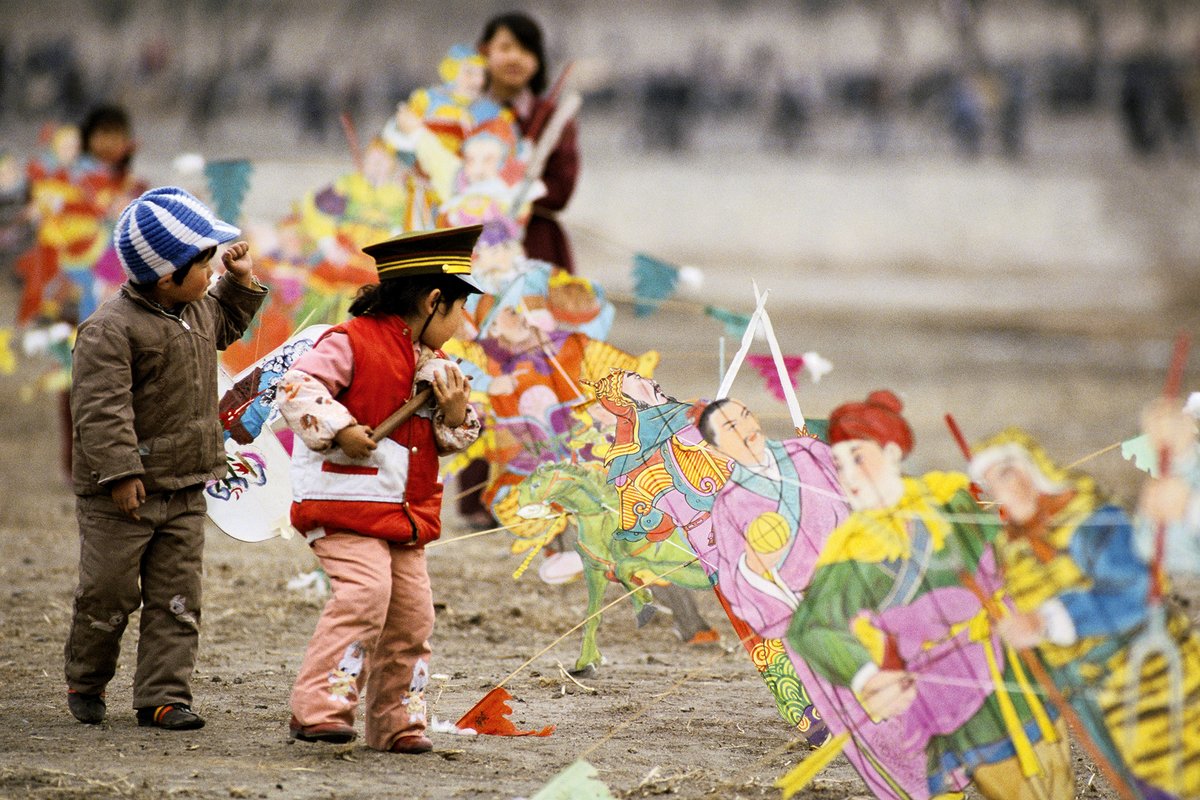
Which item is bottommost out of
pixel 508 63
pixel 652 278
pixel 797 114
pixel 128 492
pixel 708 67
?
pixel 128 492

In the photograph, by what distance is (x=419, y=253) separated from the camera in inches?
141

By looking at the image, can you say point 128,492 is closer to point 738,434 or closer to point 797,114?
point 738,434

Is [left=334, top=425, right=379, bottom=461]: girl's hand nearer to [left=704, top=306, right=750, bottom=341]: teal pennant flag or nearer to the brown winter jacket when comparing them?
the brown winter jacket

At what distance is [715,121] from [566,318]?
1725 cm

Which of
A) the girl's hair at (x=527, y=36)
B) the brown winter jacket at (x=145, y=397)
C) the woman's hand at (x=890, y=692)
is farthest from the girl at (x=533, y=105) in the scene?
the woman's hand at (x=890, y=692)

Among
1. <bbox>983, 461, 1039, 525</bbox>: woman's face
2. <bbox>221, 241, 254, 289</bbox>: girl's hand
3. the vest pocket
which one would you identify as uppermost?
<bbox>221, 241, 254, 289</bbox>: girl's hand

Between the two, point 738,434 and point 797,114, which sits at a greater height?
point 797,114

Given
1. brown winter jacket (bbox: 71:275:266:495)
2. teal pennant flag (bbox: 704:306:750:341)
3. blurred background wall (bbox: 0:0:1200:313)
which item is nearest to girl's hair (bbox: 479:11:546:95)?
teal pennant flag (bbox: 704:306:750:341)

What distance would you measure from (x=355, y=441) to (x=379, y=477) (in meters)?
0.13

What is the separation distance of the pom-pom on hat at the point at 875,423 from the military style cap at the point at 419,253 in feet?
3.03

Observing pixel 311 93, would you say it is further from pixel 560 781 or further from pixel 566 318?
pixel 560 781

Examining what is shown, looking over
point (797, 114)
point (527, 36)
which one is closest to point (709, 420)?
point (527, 36)

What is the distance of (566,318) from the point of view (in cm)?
511

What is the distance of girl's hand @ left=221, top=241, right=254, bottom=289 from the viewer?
3.98m
